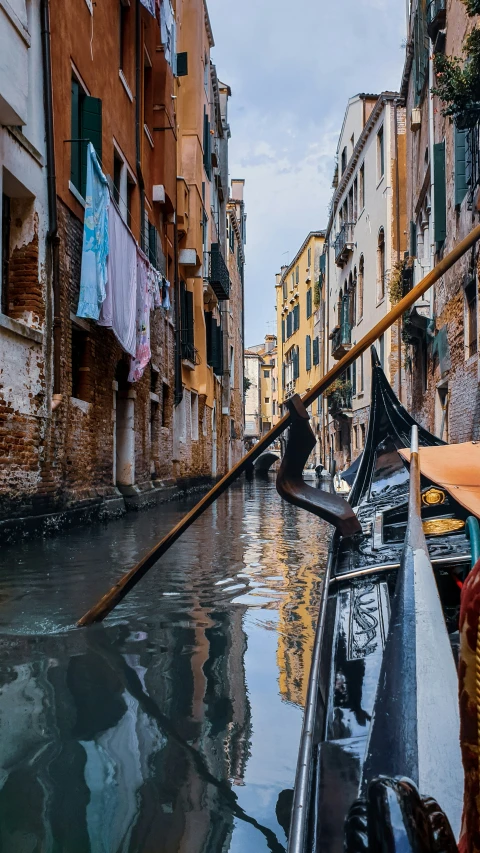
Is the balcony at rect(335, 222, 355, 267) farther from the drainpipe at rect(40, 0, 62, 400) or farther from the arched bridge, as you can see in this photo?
the drainpipe at rect(40, 0, 62, 400)

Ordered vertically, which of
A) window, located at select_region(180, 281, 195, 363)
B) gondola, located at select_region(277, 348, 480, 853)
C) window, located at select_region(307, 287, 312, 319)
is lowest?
gondola, located at select_region(277, 348, 480, 853)

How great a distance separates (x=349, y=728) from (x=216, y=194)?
22.0m

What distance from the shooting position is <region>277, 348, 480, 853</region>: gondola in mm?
1013

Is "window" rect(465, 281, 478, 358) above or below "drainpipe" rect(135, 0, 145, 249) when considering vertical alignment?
below

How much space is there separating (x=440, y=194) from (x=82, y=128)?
4.85 meters

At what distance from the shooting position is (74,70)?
7.74m

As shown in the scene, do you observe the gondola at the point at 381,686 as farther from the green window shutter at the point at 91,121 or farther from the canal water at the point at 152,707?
the green window shutter at the point at 91,121

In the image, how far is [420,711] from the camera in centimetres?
125

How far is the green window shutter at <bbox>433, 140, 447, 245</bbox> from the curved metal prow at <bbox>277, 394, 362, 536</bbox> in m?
7.79

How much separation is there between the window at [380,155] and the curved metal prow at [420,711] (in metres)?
16.7

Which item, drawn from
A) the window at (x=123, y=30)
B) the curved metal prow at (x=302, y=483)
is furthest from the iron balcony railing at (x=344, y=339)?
the curved metal prow at (x=302, y=483)

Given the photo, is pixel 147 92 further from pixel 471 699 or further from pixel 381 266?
pixel 471 699

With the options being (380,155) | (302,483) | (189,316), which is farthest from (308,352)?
(302,483)

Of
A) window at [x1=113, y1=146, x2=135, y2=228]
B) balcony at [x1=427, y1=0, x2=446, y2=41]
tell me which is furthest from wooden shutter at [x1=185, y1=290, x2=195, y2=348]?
balcony at [x1=427, y1=0, x2=446, y2=41]
